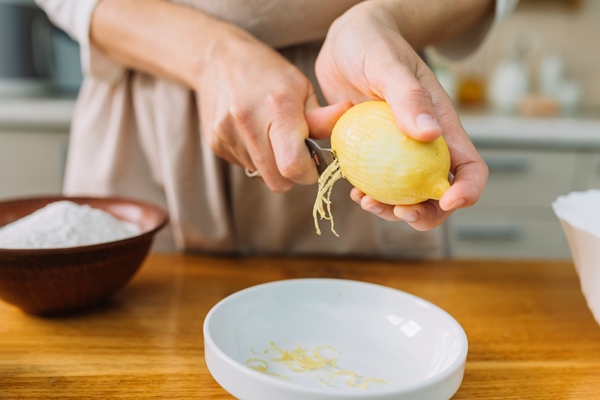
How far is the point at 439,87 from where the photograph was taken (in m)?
0.53

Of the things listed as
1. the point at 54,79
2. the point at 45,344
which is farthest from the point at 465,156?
the point at 54,79

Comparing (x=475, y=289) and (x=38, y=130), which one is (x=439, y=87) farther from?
(x=38, y=130)

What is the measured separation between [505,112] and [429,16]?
1.53m

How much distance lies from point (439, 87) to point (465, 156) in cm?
7

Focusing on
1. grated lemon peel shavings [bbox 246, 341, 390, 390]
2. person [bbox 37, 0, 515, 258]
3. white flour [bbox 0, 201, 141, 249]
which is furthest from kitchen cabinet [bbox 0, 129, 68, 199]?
grated lemon peel shavings [bbox 246, 341, 390, 390]

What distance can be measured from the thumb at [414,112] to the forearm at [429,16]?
21 centimetres

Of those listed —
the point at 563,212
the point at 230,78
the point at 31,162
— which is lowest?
the point at 31,162

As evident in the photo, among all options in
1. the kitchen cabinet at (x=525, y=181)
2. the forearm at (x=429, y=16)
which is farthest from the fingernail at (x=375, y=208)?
the kitchen cabinet at (x=525, y=181)

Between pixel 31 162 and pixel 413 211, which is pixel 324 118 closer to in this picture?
pixel 413 211

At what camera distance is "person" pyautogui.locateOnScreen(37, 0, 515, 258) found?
538mm

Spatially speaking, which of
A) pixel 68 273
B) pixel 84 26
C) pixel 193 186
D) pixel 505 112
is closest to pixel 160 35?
pixel 84 26

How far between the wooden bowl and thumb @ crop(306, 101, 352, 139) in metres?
0.22

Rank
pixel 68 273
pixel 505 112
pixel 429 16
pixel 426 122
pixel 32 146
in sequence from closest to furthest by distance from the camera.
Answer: pixel 426 122 → pixel 68 273 → pixel 429 16 → pixel 32 146 → pixel 505 112

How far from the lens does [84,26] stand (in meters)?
0.78
